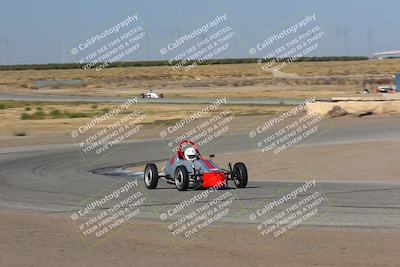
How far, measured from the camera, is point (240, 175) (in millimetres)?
17766

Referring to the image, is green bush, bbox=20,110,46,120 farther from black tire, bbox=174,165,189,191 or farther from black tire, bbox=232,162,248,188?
black tire, bbox=232,162,248,188

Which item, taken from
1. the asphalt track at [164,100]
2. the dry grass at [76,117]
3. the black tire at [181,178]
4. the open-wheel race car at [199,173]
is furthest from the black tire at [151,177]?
the asphalt track at [164,100]

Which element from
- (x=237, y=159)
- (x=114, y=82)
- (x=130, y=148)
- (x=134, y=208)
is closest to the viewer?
(x=134, y=208)

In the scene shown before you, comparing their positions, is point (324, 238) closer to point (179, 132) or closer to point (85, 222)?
point (85, 222)

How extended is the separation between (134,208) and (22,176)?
9346 millimetres

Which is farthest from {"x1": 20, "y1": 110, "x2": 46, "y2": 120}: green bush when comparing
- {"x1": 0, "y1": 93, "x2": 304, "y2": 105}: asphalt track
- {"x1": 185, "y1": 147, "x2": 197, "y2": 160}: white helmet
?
{"x1": 185, "y1": 147, "x2": 197, "y2": 160}: white helmet

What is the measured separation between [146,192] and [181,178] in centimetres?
105

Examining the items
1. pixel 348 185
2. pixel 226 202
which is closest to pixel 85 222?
pixel 226 202

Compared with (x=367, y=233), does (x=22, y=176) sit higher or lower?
higher

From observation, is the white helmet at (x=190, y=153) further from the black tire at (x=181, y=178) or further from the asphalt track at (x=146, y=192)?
the asphalt track at (x=146, y=192)

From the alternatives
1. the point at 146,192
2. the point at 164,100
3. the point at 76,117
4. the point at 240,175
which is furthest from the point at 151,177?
the point at 164,100

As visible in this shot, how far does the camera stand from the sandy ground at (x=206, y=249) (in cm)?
955

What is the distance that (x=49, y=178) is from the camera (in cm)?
2272

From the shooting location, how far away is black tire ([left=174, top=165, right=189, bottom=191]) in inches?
684
